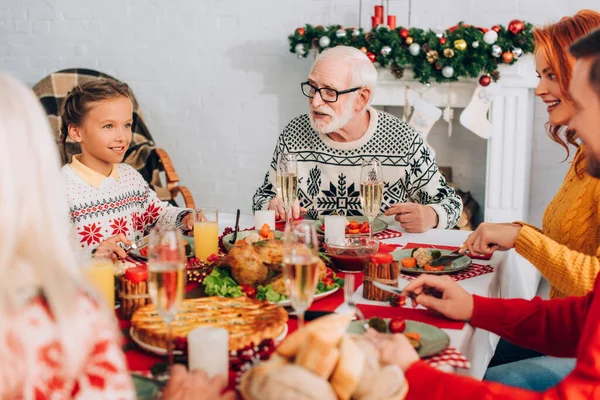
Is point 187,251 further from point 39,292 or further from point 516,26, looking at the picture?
point 516,26

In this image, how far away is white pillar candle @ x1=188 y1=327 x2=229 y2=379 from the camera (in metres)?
1.11

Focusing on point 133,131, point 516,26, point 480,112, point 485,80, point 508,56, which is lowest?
point 133,131

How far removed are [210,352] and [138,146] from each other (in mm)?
2999

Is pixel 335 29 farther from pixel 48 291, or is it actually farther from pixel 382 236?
pixel 48 291

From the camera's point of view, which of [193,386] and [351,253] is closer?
[193,386]

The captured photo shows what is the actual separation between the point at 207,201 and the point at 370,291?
10.7 ft

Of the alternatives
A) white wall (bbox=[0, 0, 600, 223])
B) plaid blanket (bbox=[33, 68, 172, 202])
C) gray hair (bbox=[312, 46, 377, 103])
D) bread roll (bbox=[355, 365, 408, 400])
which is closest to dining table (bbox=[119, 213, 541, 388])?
bread roll (bbox=[355, 365, 408, 400])

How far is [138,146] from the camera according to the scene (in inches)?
156

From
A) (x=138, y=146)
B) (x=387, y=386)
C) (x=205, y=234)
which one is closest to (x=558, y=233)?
(x=205, y=234)

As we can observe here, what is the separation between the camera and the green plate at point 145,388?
105 cm

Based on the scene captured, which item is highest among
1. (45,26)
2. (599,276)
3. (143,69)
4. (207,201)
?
(45,26)

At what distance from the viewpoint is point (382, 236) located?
222 centimetres

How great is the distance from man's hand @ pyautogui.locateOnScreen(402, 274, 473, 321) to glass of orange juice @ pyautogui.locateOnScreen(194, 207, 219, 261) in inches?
23.5

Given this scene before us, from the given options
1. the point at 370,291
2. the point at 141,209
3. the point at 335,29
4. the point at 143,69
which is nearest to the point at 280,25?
the point at 335,29
